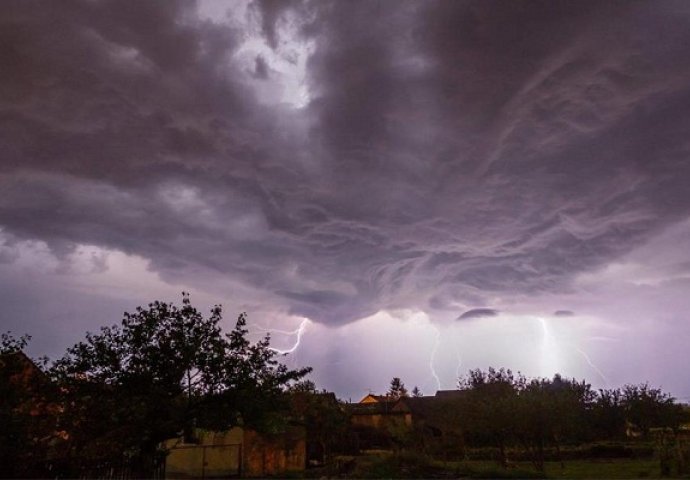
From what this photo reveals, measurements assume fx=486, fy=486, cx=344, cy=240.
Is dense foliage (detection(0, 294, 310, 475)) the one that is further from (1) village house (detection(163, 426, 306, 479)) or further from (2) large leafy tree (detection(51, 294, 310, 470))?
(1) village house (detection(163, 426, 306, 479))

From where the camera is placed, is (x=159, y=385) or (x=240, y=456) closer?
(x=159, y=385)

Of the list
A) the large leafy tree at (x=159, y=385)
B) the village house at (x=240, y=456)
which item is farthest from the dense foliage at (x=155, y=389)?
the village house at (x=240, y=456)

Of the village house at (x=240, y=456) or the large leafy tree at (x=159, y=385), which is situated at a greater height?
the large leafy tree at (x=159, y=385)

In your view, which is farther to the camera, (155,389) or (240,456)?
(240,456)

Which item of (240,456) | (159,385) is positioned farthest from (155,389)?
(240,456)

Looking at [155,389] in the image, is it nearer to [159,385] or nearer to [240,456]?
[159,385]

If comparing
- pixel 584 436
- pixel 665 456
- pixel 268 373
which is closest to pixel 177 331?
pixel 268 373

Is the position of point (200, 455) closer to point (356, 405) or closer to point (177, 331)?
point (177, 331)

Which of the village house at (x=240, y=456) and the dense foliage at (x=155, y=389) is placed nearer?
the dense foliage at (x=155, y=389)

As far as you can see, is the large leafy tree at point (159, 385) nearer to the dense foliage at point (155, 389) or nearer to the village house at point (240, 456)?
the dense foliage at point (155, 389)

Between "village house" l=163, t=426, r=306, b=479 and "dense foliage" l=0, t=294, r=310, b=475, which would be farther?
"village house" l=163, t=426, r=306, b=479

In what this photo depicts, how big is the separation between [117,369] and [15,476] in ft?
17.8

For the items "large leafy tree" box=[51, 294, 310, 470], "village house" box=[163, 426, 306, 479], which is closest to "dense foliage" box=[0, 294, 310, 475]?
"large leafy tree" box=[51, 294, 310, 470]

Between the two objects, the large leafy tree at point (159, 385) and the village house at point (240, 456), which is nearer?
the large leafy tree at point (159, 385)
